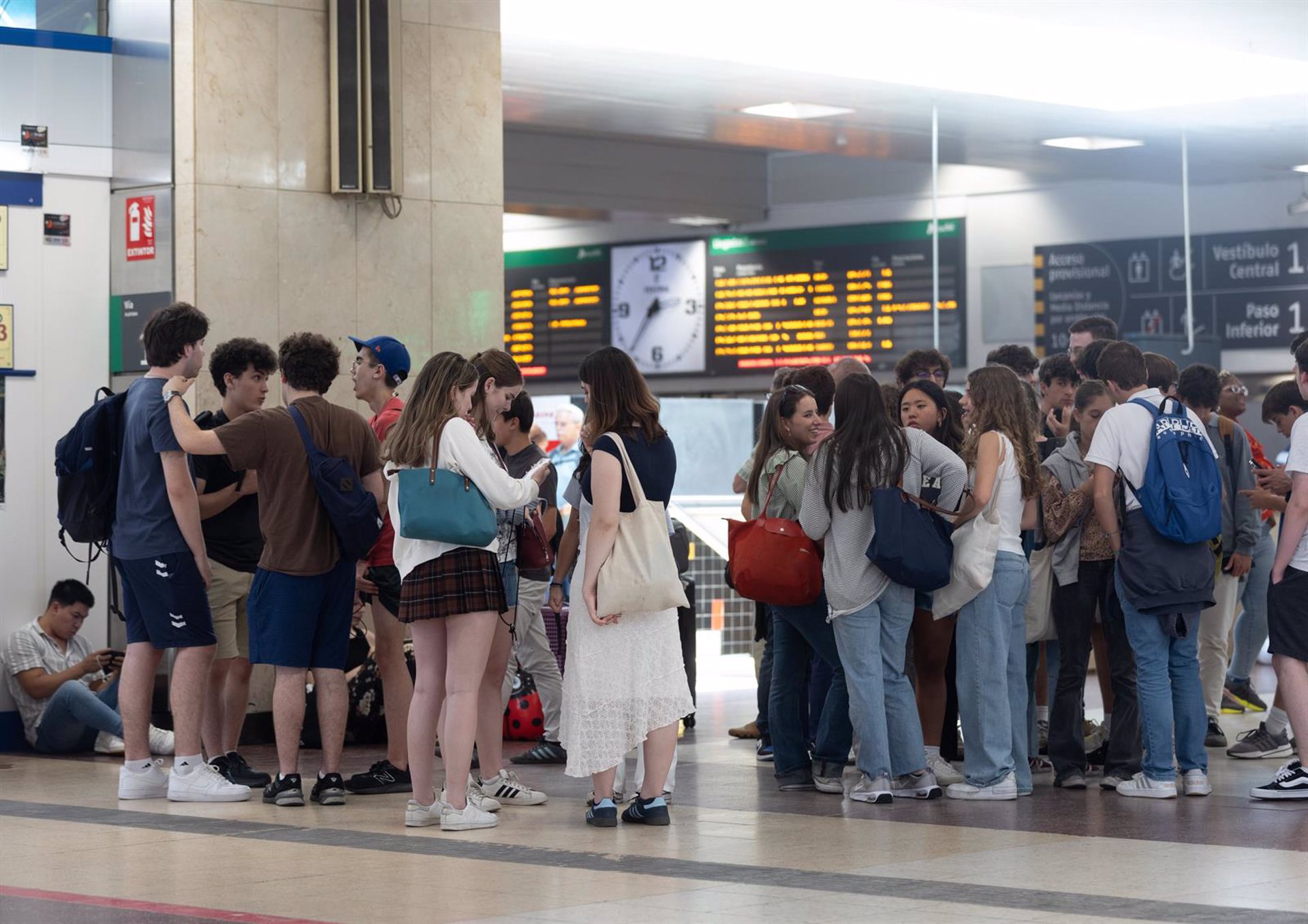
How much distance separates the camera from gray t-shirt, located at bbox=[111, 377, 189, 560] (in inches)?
271

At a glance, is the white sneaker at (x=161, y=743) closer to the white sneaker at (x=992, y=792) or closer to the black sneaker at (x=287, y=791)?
the black sneaker at (x=287, y=791)

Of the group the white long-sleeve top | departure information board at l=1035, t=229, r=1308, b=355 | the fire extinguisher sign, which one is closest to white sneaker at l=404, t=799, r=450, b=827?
the white long-sleeve top

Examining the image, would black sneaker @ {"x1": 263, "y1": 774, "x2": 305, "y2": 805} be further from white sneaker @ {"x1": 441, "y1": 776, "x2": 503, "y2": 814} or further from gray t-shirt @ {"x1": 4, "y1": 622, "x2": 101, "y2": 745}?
gray t-shirt @ {"x1": 4, "y1": 622, "x2": 101, "y2": 745}

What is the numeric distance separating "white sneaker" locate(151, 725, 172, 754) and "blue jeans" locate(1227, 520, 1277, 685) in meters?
4.86

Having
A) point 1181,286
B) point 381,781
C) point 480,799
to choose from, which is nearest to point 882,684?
point 480,799

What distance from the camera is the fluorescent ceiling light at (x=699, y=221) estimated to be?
53.3ft

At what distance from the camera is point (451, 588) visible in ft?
19.7

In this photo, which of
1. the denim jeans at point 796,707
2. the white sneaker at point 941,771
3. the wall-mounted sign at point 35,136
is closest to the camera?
the denim jeans at point 796,707

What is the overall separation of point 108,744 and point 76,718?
0.18 metres

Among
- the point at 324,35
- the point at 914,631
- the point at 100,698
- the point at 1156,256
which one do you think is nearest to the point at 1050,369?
the point at 914,631

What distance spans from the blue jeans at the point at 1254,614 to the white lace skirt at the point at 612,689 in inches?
140

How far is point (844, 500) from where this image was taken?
660cm

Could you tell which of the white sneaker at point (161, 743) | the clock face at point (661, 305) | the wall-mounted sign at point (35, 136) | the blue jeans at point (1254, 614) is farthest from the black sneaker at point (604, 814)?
the clock face at point (661, 305)

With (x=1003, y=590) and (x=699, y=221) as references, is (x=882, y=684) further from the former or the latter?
(x=699, y=221)
